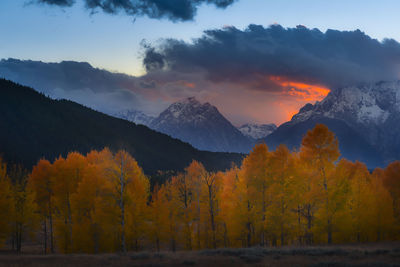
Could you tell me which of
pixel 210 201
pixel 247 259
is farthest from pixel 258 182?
pixel 247 259

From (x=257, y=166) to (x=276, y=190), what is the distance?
346cm

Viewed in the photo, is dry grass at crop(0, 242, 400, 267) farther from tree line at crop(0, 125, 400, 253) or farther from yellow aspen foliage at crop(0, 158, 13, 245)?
yellow aspen foliage at crop(0, 158, 13, 245)

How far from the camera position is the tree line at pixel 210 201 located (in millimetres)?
33094

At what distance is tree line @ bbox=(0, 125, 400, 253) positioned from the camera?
33.1 m

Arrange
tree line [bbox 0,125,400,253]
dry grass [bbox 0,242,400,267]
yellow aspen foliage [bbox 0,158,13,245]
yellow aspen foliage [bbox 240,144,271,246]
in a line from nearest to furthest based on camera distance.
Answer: dry grass [bbox 0,242,400,267] → tree line [bbox 0,125,400,253] → yellow aspen foliage [bbox 240,144,271,246] → yellow aspen foliage [bbox 0,158,13,245]

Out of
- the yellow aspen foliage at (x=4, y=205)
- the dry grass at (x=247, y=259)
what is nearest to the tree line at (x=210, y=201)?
the yellow aspen foliage at (x=4, y=205)

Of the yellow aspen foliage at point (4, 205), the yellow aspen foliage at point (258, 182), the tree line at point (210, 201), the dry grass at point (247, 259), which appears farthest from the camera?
the yellow aspen foliage at point (4, 205)

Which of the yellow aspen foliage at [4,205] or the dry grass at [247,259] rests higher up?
the yellow aspen foliage at [4,205]

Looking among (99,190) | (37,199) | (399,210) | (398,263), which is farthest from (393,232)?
(37,199)

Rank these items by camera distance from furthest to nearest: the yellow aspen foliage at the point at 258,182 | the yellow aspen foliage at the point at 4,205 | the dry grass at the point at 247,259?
1. the yellow aspen foliage at the point at 4,205
2. the yellow aspen foliage at the point at 258,182
3. the dry grass at the point at 247,259

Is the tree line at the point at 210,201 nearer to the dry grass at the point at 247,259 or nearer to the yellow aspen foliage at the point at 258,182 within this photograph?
the yellow aspen foliage at the point at 258,182

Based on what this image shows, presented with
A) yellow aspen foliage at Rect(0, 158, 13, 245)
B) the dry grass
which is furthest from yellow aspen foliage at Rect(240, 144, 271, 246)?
yellow aspen foliage at Rect(0, 158, 13, 245)

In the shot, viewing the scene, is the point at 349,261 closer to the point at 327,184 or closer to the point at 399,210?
the point at 327,184

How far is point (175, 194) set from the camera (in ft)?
147
